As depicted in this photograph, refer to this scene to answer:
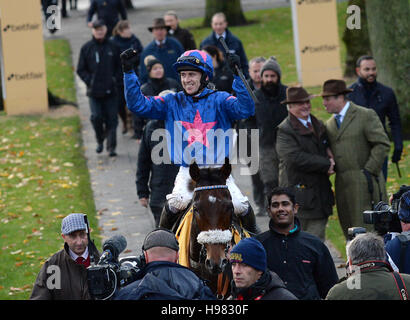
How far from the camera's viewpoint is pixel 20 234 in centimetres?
1297

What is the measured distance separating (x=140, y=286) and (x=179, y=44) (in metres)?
10.8

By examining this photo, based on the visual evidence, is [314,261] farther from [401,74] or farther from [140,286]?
[401,74]

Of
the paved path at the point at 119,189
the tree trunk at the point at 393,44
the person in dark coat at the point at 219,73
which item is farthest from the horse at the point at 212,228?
the tree trunk at the point at 393,44

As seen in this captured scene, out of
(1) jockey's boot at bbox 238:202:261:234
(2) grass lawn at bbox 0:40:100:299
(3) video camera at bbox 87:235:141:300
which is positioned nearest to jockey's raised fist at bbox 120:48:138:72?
(1) jockey's boot at bbox 238:202:261:234

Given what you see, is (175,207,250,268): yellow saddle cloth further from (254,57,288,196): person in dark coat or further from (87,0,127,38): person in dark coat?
(87,0,127,38): person in dark coat

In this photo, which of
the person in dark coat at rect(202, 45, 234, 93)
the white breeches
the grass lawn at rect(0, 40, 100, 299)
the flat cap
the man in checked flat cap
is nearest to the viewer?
the man in checked flat cap

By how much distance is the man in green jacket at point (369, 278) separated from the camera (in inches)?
233

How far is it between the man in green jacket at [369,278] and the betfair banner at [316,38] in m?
14.0

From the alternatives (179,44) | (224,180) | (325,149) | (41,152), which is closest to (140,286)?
(224,180)

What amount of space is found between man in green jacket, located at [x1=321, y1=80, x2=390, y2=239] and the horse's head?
3.10 meters

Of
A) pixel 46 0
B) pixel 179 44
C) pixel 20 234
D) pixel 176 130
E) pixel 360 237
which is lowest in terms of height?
pixel 20 234

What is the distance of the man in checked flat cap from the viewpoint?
7.01 metres

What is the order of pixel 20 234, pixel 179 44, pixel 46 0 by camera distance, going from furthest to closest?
pixel 46 0 → pixel 179 44 → pixel 20 234

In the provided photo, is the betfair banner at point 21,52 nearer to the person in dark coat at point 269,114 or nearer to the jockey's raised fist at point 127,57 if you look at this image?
the person in dark coat at point 269,114
